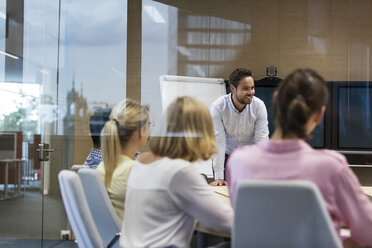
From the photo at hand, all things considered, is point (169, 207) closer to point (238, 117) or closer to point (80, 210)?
point (80, 210)

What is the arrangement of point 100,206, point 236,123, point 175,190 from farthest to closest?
point 236,123
point 100,206
point 175,190

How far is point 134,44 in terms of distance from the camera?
3834mm

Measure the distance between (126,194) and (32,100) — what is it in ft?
7.88

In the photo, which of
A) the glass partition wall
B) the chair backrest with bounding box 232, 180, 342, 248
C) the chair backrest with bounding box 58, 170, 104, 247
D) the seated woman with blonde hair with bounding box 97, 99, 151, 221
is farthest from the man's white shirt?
the chair backrest with bounding box 232, 180, 342, 248

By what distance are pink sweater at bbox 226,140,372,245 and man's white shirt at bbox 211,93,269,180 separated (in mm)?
1090

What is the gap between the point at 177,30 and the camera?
393 cm

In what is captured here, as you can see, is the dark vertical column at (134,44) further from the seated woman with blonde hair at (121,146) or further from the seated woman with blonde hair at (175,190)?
the seated woman with blonde hair at (175,190)

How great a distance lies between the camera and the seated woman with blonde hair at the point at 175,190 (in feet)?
6.22

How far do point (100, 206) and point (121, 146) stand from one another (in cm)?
39

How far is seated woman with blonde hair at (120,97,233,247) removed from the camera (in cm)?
190

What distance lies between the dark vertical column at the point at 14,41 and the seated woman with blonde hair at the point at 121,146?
156 centimetres

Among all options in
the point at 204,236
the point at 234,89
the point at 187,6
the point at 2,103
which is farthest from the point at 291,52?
the point at 2,103

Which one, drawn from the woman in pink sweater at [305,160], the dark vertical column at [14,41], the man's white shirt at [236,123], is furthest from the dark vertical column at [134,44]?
the woman in pink sweater at [305,160]

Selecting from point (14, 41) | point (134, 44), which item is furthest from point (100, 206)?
point (14, 41)
